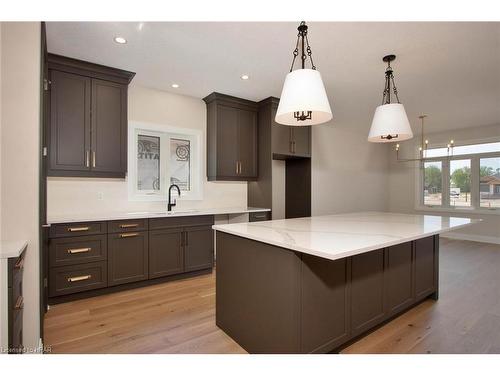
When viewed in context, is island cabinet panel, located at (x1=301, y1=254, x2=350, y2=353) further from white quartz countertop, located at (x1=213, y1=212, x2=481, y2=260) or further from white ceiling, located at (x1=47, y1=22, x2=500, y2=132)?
white ceiling, located at (x1=47, y1=22, x2=500, y2=132)

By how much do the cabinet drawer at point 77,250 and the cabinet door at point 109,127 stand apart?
82cm

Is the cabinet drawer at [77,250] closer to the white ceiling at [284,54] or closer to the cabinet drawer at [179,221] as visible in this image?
the cabinet drawer at [179,221]

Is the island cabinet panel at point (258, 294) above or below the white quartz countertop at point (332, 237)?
below

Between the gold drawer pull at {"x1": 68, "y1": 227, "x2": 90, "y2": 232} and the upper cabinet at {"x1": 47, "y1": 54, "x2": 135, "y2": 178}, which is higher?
the upper cabinet at {"x1": 47, "y1": 54, "x2": 135, "y2": 178}

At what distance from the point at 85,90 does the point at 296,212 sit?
11.9ft

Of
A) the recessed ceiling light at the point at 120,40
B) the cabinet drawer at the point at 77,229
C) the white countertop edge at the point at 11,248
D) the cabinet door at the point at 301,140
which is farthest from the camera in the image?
the cabinet door at the point at 301,140

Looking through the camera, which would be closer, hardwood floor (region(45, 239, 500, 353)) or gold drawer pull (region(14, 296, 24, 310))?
gold drawer pull (region(14, 296, 24, 310))

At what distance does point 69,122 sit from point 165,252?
1812mm

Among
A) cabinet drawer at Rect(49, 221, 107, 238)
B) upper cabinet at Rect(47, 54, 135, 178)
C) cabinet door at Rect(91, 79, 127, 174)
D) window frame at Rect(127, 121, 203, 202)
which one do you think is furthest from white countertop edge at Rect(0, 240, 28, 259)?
window frame at Rect(127, 121, 203, 202)

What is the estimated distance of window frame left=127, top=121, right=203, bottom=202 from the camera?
3.60 m

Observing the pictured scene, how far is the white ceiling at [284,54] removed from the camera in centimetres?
233

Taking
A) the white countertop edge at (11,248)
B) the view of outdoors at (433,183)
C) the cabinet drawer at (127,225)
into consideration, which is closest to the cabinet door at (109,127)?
the cabinet drawer at (127,225)

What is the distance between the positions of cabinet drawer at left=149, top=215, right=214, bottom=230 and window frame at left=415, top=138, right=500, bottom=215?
5.76 meters

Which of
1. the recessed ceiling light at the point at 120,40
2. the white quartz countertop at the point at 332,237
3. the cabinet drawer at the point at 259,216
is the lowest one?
the cabinet drawer at the point at 259,216
